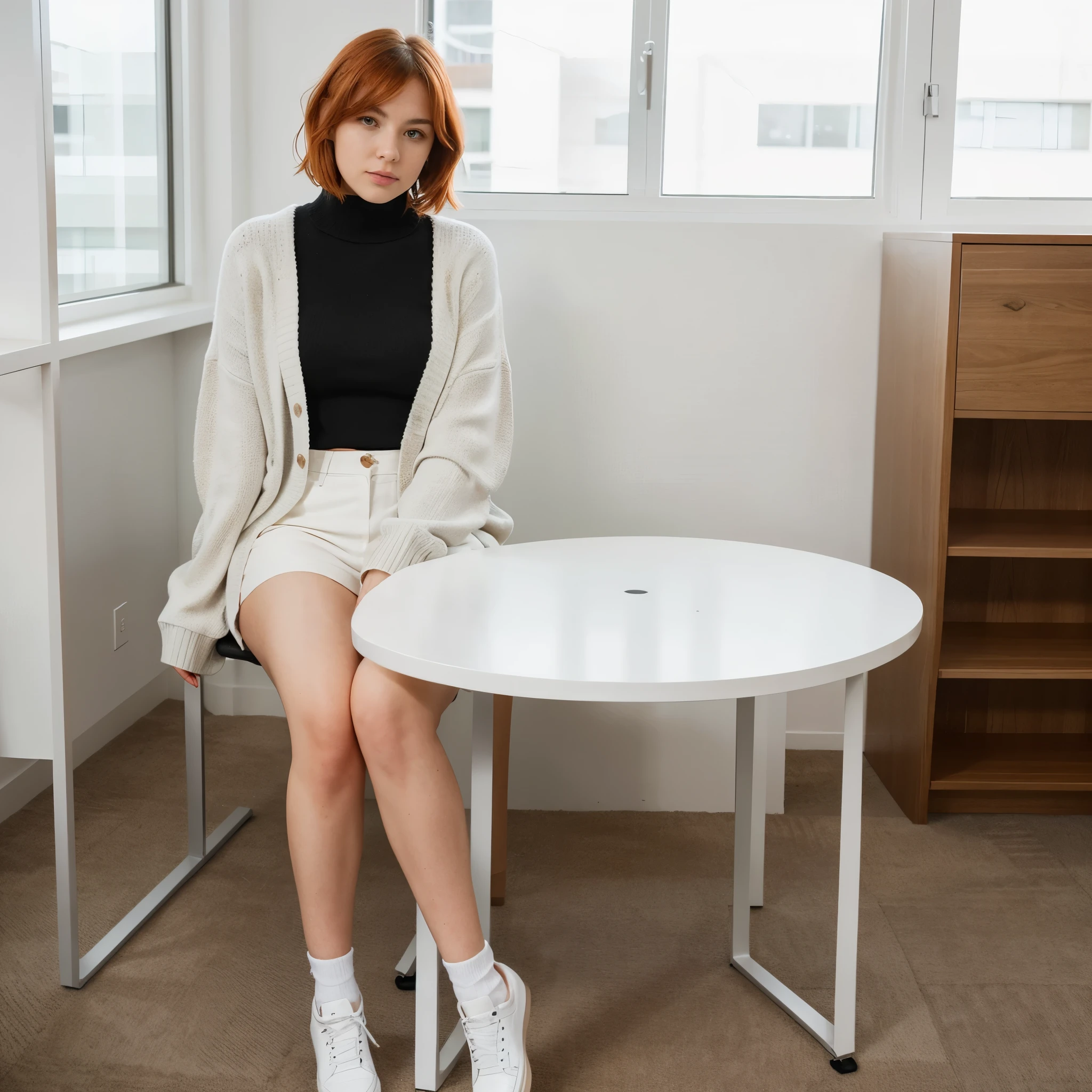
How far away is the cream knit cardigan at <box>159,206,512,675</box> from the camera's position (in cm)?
183

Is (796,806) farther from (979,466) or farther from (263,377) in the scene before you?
(263,377)

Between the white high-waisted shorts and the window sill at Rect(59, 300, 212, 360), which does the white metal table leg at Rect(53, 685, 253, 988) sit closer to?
the white high-waisted shorts

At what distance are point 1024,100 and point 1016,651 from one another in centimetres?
120

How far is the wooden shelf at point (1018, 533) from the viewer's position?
2256mm

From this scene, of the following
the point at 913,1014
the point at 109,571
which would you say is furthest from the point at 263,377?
the point at 913,1014

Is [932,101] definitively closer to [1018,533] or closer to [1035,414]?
[1035,414]

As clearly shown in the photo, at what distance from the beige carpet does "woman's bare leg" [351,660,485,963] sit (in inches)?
10.3

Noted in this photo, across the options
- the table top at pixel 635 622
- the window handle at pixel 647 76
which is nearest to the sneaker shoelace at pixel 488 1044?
the table top at pixel 635 622

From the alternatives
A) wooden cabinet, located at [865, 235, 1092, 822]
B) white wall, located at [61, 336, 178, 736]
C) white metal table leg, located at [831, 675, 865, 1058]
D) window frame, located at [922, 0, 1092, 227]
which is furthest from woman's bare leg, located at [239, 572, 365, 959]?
window frame, located at [922, 0, 1092, 227]

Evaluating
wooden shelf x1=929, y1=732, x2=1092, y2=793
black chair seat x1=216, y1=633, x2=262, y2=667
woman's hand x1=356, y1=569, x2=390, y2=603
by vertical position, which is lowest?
wooden shelf x1=929, y1=732, x2=1092, y2=793

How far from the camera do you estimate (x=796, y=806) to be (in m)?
2.45

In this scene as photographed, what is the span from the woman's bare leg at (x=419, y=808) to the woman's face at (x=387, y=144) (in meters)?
0.80

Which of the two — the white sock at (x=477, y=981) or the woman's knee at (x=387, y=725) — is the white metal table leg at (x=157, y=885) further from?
the white sock at (x=477, y=981)

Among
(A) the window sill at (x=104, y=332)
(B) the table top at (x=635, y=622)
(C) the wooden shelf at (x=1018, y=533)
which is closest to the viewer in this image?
(B) the table top at (x=635, y=622)
